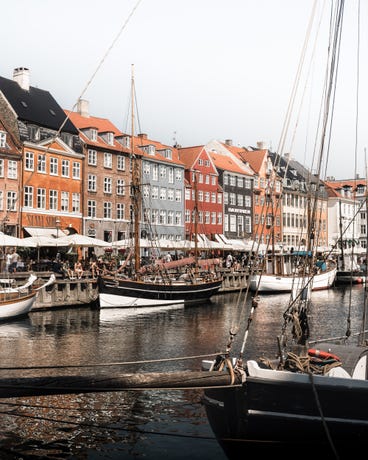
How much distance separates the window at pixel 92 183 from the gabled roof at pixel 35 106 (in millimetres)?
4574

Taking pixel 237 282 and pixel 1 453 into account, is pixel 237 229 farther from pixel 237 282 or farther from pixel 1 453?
pixel 1 453

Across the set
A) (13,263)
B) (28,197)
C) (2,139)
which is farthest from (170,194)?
(13,263)

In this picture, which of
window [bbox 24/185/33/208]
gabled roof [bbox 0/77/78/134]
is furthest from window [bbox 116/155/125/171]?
window [bbox 24/185/33/208]

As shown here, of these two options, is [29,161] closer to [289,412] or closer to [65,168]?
[65,168]

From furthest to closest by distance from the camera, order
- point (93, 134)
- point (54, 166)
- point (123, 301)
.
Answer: point (93, 134), point (54, 166), point (123, 301)

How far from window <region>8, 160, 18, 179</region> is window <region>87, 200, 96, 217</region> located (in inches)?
375

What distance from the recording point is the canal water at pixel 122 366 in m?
10.7

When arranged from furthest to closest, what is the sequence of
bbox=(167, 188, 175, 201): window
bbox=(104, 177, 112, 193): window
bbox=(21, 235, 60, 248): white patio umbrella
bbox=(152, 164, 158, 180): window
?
bbox=(167, 188, 175, 201): window → bbox=(152, 164, 158, 180): window → bbox=(104, 177, 112, 193): window → bbox=(21, 235, 60, 248): white patio umbrella

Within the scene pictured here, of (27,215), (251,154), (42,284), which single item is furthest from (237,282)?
(251,154)

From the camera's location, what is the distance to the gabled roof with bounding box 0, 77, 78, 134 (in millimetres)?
51344

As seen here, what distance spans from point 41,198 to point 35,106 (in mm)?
8812

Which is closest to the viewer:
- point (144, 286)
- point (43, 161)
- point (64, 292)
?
point (64, 292)

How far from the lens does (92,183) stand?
57.9 meters

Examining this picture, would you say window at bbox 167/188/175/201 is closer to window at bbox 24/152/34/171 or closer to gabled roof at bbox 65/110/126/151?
gabled roof at bbox 65/110/126/151
